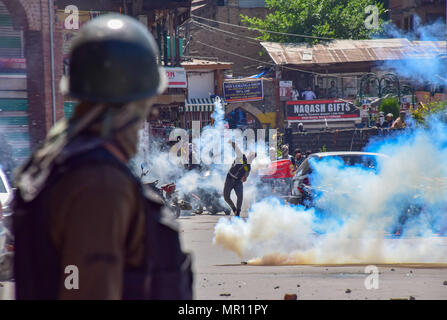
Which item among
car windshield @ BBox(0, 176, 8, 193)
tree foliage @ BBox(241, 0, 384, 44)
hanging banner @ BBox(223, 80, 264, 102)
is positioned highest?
tree foliage @ BBox(241, 0, 384, 44)

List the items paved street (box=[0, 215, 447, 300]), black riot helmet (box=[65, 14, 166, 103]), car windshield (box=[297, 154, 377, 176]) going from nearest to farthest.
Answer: black riot helmet (box=[65, 14, 166, 103]), paved street (box=[0, 215, 447, 300]), car windshield (box=[297, 154, 377, 176])

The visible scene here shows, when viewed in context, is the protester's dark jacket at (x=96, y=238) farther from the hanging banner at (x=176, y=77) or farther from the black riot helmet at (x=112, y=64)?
the hanging banner at (x=176, y=77)

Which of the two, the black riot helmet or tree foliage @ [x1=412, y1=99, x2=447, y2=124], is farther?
tree foliage @ [x1=412, y1=99, x2=447, y2=124]

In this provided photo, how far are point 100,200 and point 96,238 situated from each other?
91mm

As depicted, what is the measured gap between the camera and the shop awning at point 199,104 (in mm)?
38938

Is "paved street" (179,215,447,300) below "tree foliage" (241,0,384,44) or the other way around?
below

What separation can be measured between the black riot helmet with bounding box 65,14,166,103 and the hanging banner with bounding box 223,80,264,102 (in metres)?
39.8

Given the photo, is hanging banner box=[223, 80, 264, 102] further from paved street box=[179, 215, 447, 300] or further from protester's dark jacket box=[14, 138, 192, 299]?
protester's dark jacket box=[14, 138, 192, 299]

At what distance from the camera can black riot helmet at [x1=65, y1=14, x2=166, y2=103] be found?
79.1 inches

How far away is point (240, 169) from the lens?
16953 mm

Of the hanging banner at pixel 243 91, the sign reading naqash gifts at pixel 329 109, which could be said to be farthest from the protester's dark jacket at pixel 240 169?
the hanging banner at pixel 243 91

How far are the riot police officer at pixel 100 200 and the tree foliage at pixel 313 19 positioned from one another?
47679mm

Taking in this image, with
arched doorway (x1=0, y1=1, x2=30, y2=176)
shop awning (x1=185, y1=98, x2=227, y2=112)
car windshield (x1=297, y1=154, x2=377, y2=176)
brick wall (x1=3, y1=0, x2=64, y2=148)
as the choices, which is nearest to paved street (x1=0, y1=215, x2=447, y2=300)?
car windshield (x1=297, y1=154, x2=377, y2=176)

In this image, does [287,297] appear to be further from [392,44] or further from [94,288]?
[392,44]
